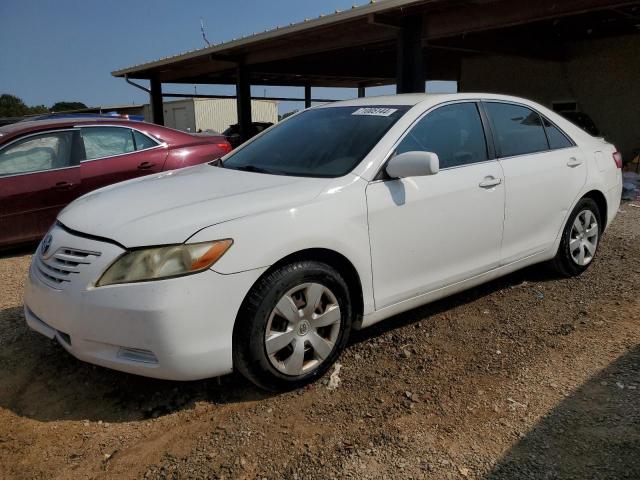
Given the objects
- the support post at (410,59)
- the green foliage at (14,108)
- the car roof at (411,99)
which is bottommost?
the green foliage at (14,108)

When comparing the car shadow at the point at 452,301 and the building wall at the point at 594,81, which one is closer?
the car shadow at the point at 452,301

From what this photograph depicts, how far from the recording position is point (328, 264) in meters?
2.96

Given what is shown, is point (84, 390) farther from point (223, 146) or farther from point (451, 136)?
point (223, 146)

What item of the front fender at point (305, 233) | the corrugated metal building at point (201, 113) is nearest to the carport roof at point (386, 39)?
the front fender at point (305, 233)

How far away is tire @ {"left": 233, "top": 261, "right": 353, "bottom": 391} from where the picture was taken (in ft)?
A: 8.77

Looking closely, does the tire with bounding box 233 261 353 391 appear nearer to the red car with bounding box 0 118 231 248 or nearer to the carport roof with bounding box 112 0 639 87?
the red car with bounding box 0 118 231 248

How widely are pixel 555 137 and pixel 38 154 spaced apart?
5002 millimetres

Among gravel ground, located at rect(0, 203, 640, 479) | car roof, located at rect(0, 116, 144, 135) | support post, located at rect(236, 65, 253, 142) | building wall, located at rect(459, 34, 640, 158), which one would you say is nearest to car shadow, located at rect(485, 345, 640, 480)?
gravel ground, located at rect(0, 203, 640, 479)

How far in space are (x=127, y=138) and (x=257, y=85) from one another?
60.0 ft

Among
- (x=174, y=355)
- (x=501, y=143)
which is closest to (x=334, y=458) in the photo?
(x=174, y=355)

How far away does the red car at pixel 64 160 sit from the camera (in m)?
5.48

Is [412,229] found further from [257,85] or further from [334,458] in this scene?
[257,85]

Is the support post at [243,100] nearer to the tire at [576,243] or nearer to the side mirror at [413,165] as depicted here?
the tire at [576,243]

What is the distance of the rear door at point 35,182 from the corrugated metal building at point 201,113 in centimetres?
3228
